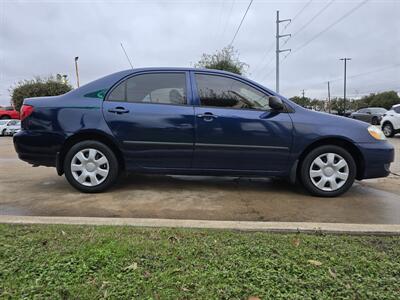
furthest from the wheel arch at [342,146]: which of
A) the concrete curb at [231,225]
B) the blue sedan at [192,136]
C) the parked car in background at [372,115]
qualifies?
the parked car in background at [372,115]

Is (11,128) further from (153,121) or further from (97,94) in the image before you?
(153,121)

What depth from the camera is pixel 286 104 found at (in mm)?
4426

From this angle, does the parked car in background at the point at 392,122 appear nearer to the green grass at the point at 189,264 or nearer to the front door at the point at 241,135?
the front door at the point at 241,135

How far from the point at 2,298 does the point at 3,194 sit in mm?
A: 2800

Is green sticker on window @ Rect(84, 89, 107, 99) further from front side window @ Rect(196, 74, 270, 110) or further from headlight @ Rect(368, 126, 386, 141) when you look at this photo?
headlight @ Rect(368, 126, 386, 141)

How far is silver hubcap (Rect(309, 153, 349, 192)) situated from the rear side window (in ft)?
6.03

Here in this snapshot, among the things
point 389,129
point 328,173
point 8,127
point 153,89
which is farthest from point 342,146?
point 8,127

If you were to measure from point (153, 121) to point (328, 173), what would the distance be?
7.39ft

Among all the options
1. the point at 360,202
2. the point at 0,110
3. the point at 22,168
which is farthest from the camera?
the point at 0,110

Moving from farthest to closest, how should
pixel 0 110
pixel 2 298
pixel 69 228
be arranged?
pixel 0 110 → pixel 69 228 → pixel 2 298

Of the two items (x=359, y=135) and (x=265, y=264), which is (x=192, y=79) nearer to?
(x=359, y=135)

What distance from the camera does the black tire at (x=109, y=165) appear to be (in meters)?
4.36

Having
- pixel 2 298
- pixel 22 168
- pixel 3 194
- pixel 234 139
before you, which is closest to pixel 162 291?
pixel 2 298

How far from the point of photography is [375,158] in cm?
441
